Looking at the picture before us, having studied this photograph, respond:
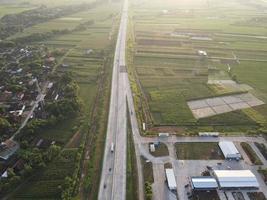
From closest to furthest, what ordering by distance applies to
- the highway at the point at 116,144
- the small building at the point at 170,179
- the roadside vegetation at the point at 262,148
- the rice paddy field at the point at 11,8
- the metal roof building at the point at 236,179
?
1. the highway at the point at 116,144
2. the small building at the point at 170,179
3. the metal roof building at the point at 236,179
4. the roadside vegetation at the point at 262,148
5. the rice paddy field at the point at 11,8

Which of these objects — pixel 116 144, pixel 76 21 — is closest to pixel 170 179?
pixel 116 144

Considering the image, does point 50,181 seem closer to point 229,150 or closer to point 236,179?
point 236,179

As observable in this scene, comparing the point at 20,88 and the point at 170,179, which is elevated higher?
the point at 20,88

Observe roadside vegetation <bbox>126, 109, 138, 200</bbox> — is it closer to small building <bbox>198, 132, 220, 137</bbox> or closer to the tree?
the tree

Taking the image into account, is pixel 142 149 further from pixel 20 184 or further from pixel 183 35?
pixel 183 35

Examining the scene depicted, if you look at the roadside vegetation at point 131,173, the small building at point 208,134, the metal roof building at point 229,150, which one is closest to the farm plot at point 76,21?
the roadside vegetation at point 131,173

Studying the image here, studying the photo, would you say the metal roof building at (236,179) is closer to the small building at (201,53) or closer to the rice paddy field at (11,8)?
the small building at (201,53)

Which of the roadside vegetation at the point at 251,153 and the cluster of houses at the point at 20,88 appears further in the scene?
the cluster of houses at the point at 20,88

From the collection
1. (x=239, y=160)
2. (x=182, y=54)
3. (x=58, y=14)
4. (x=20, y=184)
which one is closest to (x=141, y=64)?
(x=182, y=54)
